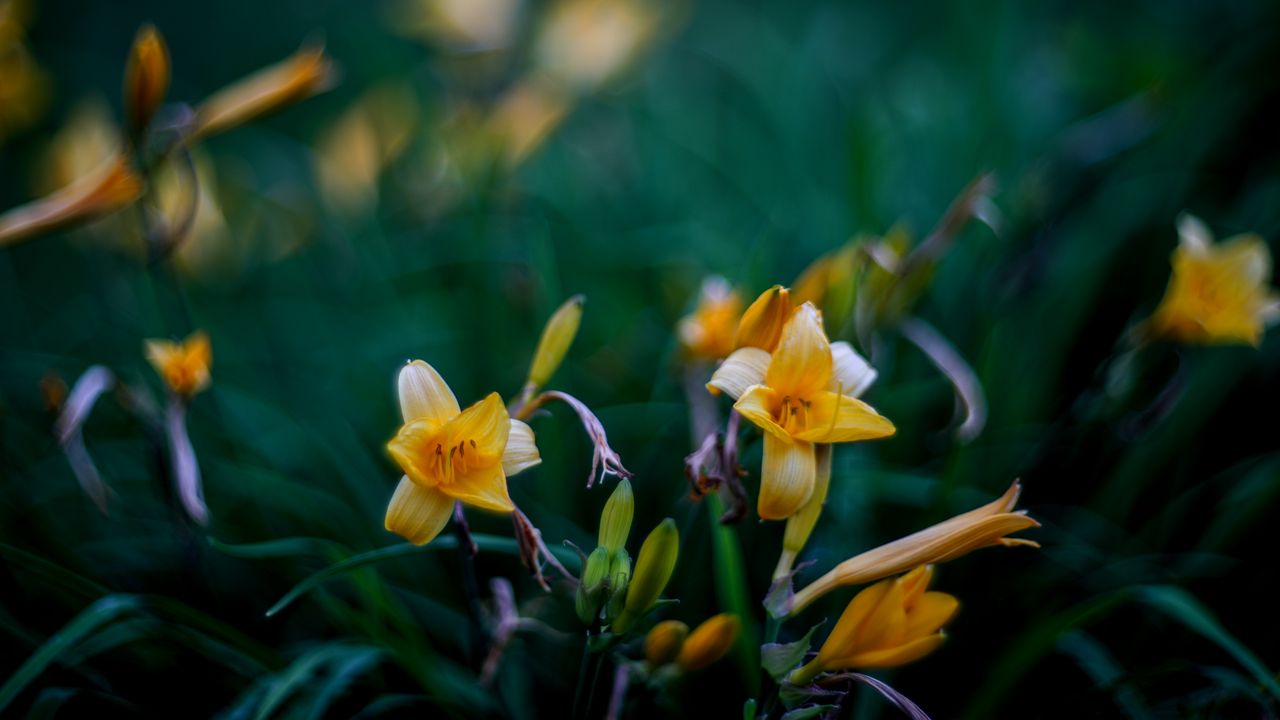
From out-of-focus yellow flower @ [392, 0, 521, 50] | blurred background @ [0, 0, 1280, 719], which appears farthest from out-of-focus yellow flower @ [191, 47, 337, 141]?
out-of-focus yellow flower @ [392, 0, 521, 50]

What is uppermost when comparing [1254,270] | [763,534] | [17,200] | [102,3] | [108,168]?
[102,3]

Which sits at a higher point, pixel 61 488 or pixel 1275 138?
pixel 1275 138

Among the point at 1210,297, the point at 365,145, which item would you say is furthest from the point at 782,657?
the point at 365,145

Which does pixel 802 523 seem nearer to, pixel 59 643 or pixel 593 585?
pixel 593 585

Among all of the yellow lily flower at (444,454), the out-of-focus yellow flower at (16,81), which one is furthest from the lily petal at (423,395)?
the out-of-focus yellow flower at (16,81)

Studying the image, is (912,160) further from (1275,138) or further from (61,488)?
(61,488)

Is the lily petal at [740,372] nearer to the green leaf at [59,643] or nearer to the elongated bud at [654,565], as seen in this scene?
the elongated bud at [654,565]

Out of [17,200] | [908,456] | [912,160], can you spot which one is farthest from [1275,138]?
Answer: [17,200]

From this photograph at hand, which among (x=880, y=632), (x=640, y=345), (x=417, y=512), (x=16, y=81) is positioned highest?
(x=16, y=81)
